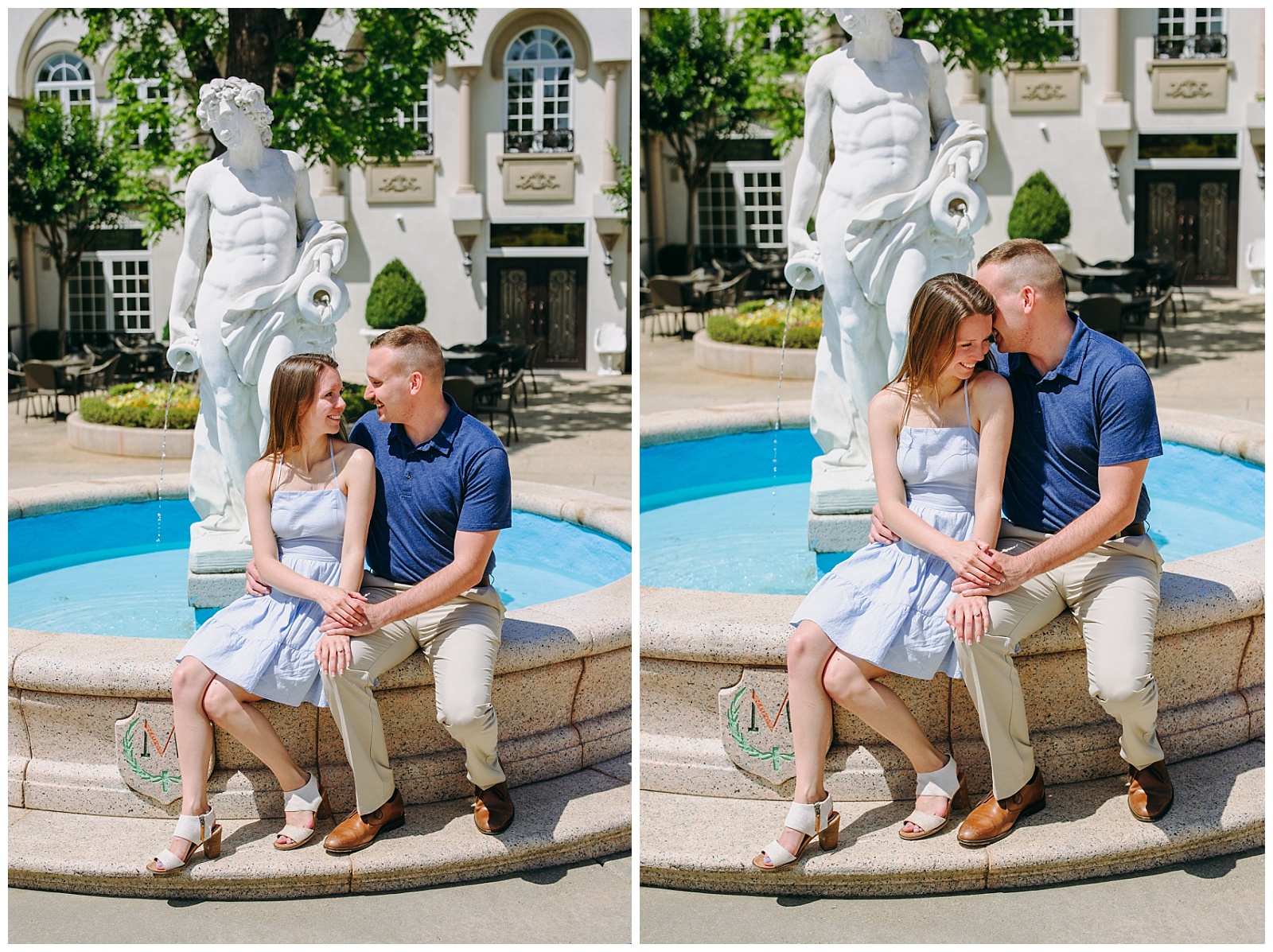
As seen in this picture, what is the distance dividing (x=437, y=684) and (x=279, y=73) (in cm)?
999

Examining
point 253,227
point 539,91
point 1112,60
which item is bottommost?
point 253,227

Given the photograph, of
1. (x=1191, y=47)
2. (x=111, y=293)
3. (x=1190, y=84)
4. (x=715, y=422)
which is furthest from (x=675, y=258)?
(x=715, y=422)

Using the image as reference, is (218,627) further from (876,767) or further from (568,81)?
(568,81)

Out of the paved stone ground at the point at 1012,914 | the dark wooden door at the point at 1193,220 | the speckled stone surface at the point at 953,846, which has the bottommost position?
the paved stone ground at the point at 1012,914

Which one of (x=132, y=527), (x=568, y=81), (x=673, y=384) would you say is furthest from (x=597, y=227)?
(x=132, y=527)

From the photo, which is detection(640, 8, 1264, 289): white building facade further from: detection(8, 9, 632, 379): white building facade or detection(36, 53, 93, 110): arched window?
detection(36, 53, 93, 110): arched window

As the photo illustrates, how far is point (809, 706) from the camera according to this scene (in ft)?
11.6

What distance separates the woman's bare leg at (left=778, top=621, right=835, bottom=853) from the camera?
11.5ft

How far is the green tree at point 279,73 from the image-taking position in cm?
1173

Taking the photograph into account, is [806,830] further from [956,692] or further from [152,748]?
[152,748]

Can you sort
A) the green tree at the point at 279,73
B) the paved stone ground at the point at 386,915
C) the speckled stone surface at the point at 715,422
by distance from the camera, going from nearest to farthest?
the paved stone ground at the point at 386,915
the speckled stone surface at the point at 715,422
the green tree at the point at 279,73

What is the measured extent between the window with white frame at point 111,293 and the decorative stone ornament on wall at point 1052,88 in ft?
50.2

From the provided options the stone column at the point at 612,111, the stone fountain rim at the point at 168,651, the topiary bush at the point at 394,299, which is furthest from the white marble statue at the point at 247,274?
the stone column at the point at 612,111

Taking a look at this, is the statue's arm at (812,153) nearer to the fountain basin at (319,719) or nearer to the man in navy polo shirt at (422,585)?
the fountain basin at (319,719)
